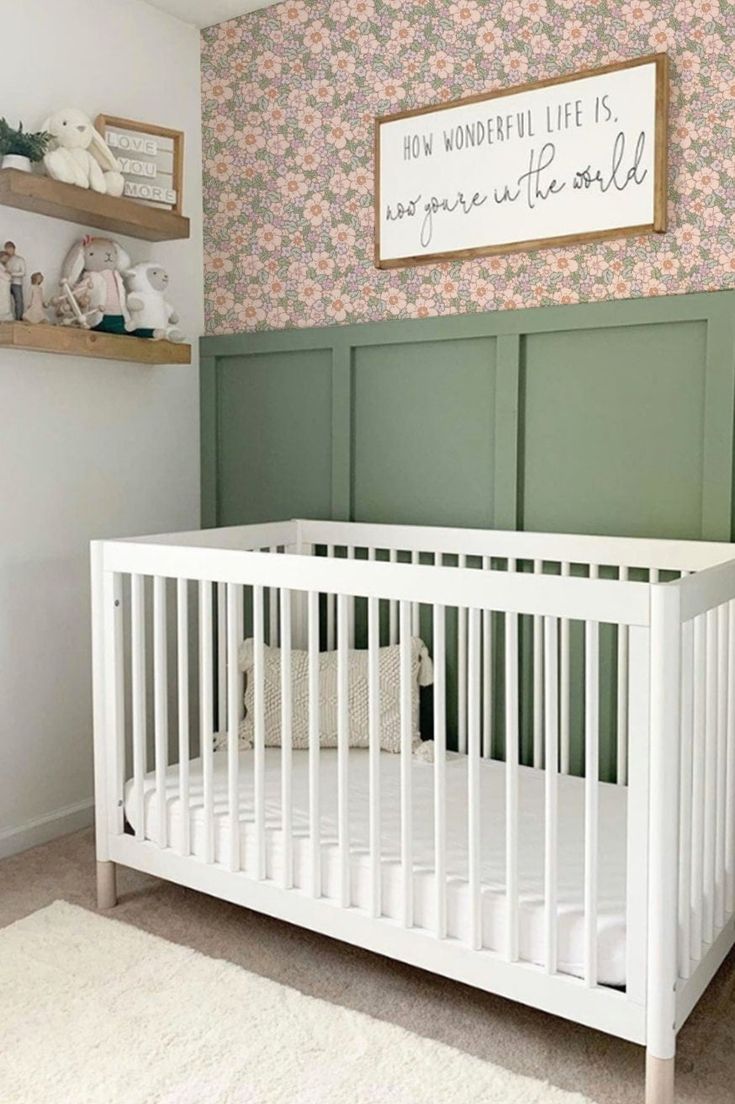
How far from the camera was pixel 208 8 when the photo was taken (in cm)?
283

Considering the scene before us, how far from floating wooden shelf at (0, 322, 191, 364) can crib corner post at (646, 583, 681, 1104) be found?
1.58 m

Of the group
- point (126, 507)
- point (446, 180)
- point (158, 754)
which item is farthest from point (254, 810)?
point (446, 180)

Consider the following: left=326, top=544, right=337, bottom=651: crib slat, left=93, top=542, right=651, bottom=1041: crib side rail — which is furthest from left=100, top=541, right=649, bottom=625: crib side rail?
left=326, top=544, right=337, bottom=651: crib slat

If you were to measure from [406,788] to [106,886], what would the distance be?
2.88 ft

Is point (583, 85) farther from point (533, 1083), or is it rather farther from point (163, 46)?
point (533, 1083)

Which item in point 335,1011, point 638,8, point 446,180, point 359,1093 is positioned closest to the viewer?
point 359,1093

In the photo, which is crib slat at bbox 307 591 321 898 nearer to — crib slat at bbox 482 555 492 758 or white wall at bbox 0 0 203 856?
crib slat at bbox 482 555 492 758

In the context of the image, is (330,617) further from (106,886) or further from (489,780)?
(106,886)

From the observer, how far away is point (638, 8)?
7.31 feet

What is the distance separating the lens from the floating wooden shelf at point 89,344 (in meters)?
2.35

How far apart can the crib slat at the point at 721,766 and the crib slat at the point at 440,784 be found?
0.48 m

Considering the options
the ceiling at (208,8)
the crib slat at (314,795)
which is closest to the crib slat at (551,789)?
the crib slat at (314,795)

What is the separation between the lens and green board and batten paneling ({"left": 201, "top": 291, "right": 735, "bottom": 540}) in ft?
7.32

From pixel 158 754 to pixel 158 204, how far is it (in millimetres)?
1465
